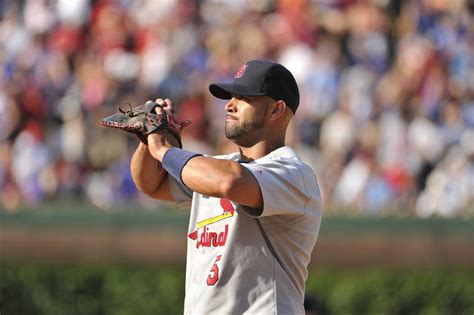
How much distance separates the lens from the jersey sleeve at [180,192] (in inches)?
190

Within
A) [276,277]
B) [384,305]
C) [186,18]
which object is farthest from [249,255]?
[186,18]

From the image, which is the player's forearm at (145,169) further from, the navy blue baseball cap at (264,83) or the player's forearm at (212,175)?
the player's forearm at (212,175)

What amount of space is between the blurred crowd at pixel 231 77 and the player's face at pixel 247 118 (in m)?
5.48

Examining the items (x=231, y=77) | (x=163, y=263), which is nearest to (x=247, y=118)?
(x=163, y=263)

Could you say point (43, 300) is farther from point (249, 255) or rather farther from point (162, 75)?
point (249, 255)

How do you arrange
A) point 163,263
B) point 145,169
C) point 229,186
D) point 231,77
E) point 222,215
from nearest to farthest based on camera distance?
point 229,186 < point 222,215 < point 145,169 < point 163,263 < point 231,77

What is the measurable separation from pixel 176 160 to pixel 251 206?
367 mm

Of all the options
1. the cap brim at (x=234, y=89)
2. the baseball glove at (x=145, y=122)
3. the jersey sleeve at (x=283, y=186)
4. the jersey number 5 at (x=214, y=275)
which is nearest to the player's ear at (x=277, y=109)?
the cap brim at (x=234, y=89)

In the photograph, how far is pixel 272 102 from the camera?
14.8ft

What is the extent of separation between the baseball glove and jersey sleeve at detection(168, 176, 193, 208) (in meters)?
0.38

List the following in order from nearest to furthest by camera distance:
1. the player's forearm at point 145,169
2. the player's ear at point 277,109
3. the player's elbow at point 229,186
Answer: the player's elbow at point 229,186
the player's ear at point 277,109
the player's forearm at point 145,169

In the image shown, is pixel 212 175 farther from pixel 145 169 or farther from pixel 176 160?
pixel 145 169

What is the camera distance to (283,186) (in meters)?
4.25

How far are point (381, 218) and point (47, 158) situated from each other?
3913mm
